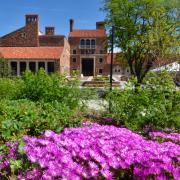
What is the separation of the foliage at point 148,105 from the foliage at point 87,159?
368 centimetres

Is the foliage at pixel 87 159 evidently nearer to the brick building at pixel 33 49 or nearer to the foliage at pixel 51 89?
the foliage at pixel 51 89

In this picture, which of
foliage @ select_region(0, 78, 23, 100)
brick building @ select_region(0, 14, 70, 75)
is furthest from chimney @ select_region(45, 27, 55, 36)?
foliage @ select_region(0, 78, 23, 100)

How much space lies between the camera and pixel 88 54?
7175cm

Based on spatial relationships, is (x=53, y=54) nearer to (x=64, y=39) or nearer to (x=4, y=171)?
(x=64, y=39)

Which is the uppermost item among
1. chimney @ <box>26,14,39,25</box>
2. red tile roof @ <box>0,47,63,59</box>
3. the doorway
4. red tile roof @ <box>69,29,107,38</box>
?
chimney @ <box>26,14,39,25</box>

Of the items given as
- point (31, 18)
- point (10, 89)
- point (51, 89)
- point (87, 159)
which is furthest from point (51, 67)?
point (87, 159)

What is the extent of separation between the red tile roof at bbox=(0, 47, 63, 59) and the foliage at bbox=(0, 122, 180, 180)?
166 feet

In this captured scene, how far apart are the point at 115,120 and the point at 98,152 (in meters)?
4.82

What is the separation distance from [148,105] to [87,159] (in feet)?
15.9

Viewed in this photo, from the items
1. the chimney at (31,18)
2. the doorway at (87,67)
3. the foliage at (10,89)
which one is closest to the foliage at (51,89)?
the foliage at (10,89)

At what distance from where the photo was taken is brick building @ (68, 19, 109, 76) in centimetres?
7138

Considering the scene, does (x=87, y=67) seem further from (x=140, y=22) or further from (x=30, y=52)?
(x=140, y=22)

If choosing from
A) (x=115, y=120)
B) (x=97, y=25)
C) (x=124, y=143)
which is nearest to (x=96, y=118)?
(x=115, y=120)

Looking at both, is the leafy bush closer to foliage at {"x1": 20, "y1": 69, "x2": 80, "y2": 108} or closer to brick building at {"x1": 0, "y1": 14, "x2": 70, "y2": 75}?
foliage at {"x1": 20, "y1": 69, "x2": 80, "y2": 108}
